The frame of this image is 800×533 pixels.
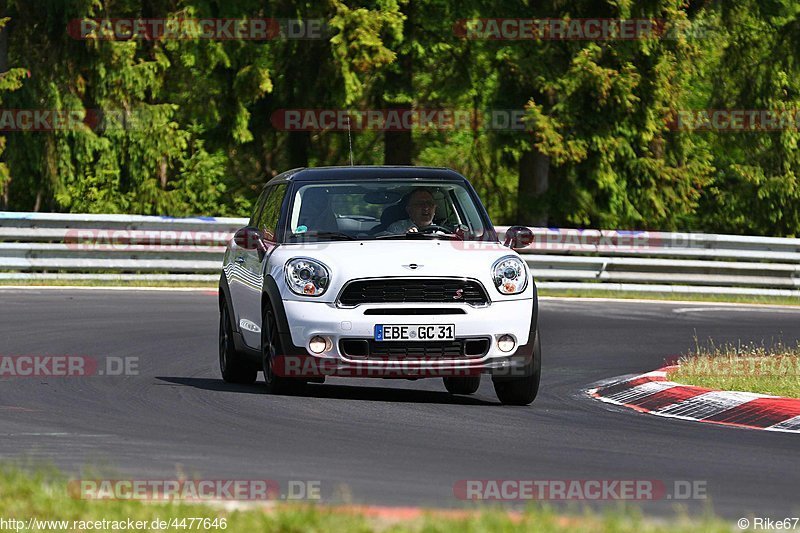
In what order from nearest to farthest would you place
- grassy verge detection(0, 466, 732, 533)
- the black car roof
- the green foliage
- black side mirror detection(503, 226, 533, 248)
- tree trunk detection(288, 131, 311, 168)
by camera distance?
grassy verge detection(0, 466, 732, 533) < black side mirror detection(503, 226, 533, 248) < the black car roof < the green foliage < tree trunk detection(288, 131, 311, 168)

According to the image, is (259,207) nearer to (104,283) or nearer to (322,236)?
(322,236)

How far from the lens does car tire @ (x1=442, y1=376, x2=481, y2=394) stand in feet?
39.5

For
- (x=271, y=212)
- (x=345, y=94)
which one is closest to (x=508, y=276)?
(x=271, y=212)

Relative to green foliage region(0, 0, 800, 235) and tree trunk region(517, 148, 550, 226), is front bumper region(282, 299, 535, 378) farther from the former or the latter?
tree trunk region(517, 148, 550, 226)

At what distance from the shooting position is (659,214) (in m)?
32.8

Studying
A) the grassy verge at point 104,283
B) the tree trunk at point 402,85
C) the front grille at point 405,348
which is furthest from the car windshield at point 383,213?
the tree trunk at point 402,85

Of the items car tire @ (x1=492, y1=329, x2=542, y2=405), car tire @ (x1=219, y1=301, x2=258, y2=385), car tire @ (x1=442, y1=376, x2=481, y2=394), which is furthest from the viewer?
car tire @ (x1=219, y1=301, x2=258, y2=385)

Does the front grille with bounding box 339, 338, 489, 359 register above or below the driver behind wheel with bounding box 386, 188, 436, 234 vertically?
below

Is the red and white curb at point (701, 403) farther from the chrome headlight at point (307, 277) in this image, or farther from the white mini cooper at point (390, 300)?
the chrome headlight at point (307, 277)

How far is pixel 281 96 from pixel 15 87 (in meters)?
6.51

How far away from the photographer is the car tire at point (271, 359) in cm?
1094

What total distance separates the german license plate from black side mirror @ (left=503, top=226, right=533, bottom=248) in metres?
1.32

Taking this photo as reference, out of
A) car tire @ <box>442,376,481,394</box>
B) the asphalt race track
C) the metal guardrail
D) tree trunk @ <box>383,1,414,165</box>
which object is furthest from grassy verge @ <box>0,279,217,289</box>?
car tire @ <box>442,376,481,394</box>

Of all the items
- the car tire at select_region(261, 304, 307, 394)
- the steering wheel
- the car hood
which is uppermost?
the steering wheel
